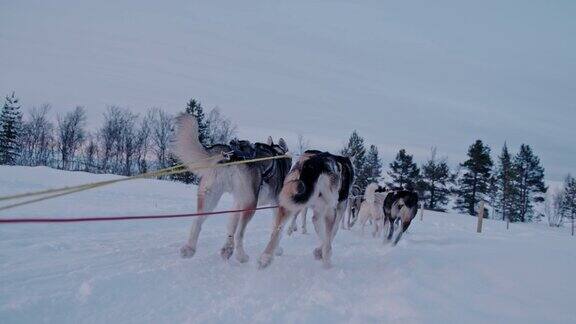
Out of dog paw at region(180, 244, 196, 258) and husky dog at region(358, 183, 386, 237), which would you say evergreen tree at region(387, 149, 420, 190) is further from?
dog paw at region(180, 244, 196, 258)

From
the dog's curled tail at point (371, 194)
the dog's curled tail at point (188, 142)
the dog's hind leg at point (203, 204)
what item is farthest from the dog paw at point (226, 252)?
the dog's curled tail at point (371, 194)

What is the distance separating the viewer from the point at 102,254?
15.8 ft

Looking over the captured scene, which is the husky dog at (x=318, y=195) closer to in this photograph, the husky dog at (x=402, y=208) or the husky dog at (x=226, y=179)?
the husky dog at (x=226, y=179)

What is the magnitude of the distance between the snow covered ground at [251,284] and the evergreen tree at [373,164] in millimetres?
48665

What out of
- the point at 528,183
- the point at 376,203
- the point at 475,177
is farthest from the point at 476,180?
the point at 376,203

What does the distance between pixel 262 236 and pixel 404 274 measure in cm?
347

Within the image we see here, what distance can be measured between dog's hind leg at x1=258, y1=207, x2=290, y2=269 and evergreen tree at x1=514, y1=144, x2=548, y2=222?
5692 centimetres

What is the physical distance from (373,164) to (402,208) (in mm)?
50710

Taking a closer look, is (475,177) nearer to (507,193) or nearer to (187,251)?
(507,193)

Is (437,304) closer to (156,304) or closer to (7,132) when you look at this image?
(156,304)

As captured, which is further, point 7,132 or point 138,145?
point 138,145

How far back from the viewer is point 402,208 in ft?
30.1

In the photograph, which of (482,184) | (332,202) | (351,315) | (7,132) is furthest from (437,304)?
(7,132)

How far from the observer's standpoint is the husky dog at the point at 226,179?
16.5 feet
